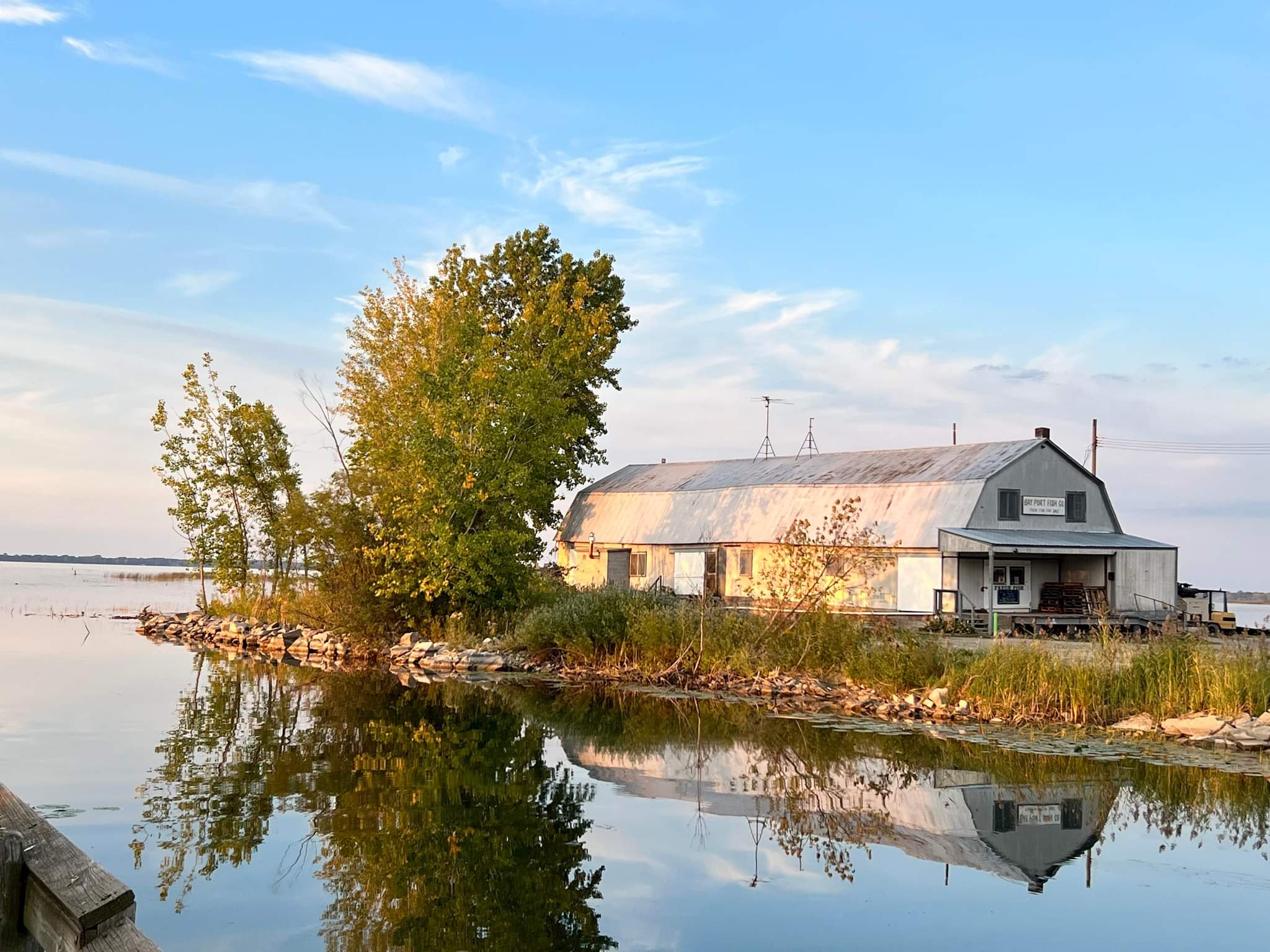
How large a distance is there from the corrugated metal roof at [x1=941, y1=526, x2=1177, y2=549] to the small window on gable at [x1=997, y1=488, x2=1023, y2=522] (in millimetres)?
439

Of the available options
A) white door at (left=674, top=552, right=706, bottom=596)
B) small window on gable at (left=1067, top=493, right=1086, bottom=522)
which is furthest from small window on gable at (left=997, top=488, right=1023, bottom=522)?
white door at (left=674, top=552, right=706, bottom=596)

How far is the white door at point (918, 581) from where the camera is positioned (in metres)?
36.8

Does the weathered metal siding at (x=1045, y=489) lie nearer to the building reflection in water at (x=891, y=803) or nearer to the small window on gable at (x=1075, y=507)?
the small window on gable at (x=1075, y=507)

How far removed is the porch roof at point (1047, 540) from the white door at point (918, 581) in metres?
1.08

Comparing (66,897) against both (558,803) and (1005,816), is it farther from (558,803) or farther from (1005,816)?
(1005,816)

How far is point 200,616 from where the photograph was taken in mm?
44188

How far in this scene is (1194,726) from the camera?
17250mm

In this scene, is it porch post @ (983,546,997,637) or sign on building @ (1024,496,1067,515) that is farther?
sign on building @ (1024,496,1067,515)

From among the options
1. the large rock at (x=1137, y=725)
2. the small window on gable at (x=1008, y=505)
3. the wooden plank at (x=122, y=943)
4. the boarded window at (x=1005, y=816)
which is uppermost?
the small window on gable at (x=1008, y=505)

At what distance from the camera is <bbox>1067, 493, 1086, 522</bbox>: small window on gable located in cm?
3966

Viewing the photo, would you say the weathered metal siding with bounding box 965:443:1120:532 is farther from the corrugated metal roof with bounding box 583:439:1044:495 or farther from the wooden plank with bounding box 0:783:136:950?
the wooden plank with bounding box 0:783:136:950

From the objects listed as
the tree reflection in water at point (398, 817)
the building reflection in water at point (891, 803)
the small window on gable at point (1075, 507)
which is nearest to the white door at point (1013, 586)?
the small window on gable at point (1075, 507)

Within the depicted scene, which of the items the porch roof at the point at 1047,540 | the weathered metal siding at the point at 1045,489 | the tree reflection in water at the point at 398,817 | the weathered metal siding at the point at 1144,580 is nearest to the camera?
the tree reflection in water at the point at 398,817

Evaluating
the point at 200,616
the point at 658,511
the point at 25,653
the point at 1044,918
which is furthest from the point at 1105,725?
the point at 200,616
